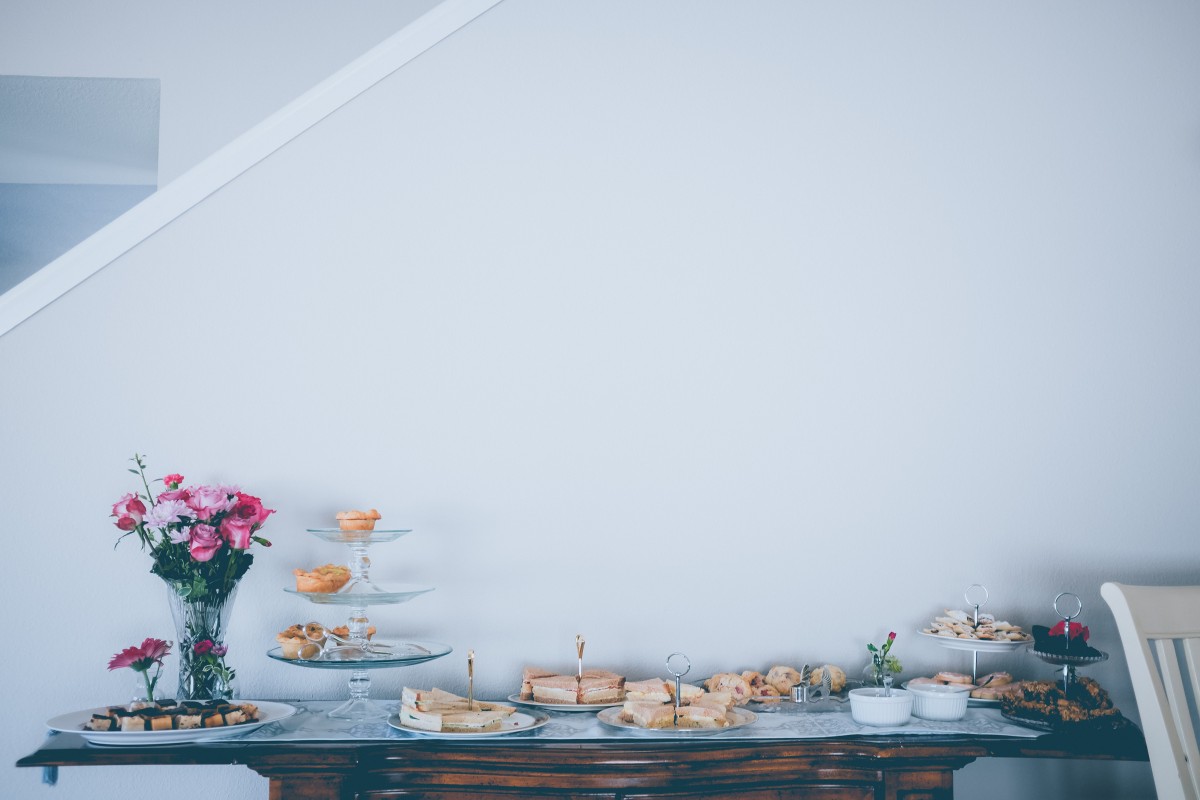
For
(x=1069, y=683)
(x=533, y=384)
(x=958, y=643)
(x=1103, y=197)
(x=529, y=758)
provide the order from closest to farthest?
(x=529, y=758)
(x=1069, y=683)
(x=958, y=643)
(x=533, y=384)
(x=1103, y=197)

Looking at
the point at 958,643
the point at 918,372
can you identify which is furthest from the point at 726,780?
the point at 918,372

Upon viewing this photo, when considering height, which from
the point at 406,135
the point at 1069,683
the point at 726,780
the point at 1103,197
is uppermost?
the point at 406,135

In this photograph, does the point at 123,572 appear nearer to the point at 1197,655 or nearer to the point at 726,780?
the point at 726,780

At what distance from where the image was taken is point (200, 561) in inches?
70.4

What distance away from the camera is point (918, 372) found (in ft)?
7.22

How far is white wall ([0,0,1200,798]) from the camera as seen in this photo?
2.04m

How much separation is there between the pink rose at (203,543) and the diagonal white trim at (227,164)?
670 mm

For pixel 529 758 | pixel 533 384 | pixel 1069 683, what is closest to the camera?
pixel 529 758

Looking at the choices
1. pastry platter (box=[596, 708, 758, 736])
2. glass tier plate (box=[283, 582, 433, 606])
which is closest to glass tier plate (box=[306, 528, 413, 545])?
glass tier plate (box=[283, 582, 433, 606])

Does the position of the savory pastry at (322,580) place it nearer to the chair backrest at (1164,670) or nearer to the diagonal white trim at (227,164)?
the diagonal white trim at (227,164)

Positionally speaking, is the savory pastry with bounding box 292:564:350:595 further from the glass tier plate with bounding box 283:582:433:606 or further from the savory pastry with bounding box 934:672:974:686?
the savory pastry with bounding box 934:672:974:686

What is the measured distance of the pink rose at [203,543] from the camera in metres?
1.76

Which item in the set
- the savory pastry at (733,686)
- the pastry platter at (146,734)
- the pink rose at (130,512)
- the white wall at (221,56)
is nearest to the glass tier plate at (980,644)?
the savory pastry at (733,686)

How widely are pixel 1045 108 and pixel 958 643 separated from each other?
1321 mm
